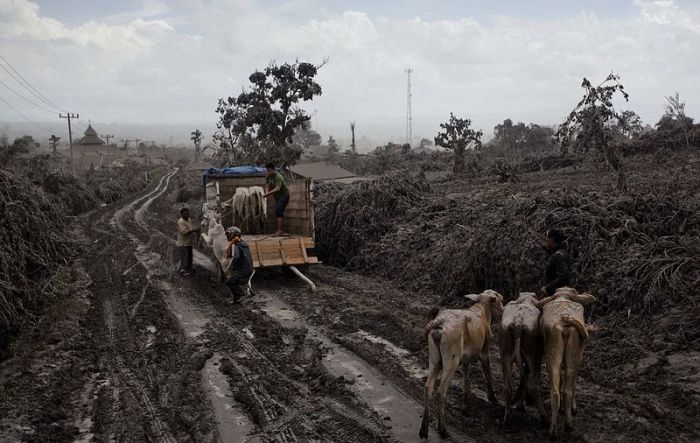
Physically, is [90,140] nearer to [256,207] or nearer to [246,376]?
[256,207]

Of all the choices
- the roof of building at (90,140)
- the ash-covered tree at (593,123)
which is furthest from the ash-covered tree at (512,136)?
the roof of building at (90,140)

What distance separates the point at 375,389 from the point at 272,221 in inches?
306

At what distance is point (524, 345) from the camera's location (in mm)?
4734

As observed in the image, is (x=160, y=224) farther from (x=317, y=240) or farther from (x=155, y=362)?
(x=155, y=362)

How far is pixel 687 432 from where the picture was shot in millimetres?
4477

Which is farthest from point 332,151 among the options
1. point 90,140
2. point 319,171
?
point 90,140

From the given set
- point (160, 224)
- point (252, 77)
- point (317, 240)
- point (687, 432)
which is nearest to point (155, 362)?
point (687, 432)

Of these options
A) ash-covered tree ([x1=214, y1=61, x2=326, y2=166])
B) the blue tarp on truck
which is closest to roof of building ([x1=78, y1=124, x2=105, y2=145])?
ash-covered tree ([x1=214, y1=61, x2=326, y2=166])

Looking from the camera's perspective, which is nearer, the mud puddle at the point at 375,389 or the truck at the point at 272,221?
the mud puddle at the point at 375,389

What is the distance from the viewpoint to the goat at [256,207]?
40.4 feet

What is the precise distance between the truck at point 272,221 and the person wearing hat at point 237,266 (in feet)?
2.32

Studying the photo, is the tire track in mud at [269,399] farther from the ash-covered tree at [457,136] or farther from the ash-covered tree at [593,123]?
the ash-covered tree at [457,136]

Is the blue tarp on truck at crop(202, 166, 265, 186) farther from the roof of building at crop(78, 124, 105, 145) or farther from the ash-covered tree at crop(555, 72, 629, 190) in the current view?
the roof of building at crop(78, 124, 105, 145)

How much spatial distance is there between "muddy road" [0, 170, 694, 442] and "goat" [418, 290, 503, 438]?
264 millimetres
